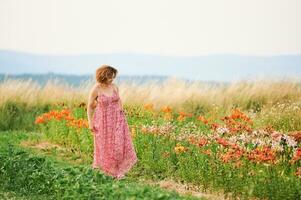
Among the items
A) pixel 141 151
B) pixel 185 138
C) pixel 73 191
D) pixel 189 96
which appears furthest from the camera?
pixel 189 96

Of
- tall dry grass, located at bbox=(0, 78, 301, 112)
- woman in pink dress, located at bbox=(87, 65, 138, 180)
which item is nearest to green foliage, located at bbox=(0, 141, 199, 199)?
woman in pink dress, located at bbox=(87, 65, 138, 180)

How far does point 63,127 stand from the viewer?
12406mm

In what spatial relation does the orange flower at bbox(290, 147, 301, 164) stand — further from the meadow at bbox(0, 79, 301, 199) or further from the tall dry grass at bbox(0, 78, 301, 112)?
the tall dry grass at bbox(0, 78, 301, 112)

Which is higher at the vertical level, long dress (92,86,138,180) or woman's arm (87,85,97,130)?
woman's arm (87,85,97,130)

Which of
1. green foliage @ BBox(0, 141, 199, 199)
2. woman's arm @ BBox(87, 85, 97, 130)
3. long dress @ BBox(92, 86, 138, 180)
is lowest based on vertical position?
green foliage @ BBox(0, 141, 199, 199)

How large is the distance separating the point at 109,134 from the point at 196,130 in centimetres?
270

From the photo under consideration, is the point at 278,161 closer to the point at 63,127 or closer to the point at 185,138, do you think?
the point at 185,138

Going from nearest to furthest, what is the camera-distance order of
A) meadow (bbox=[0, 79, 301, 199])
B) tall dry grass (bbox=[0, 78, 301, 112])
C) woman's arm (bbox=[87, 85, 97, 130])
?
1. meadow (bbox=[0, 79, 301, 199])
2. woman's arm (bbox=[87, 85, 97, 130])
3. tall dry grass (bbox=[0, 78, 301, 112])

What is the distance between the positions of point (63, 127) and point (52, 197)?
15.6 ft

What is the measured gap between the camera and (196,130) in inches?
433

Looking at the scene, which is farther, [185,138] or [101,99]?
[185,138]

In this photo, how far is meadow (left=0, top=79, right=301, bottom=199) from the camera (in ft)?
24.5

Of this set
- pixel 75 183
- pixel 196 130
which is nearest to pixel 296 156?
pixel 75 183

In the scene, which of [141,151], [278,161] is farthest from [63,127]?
[278,161]
